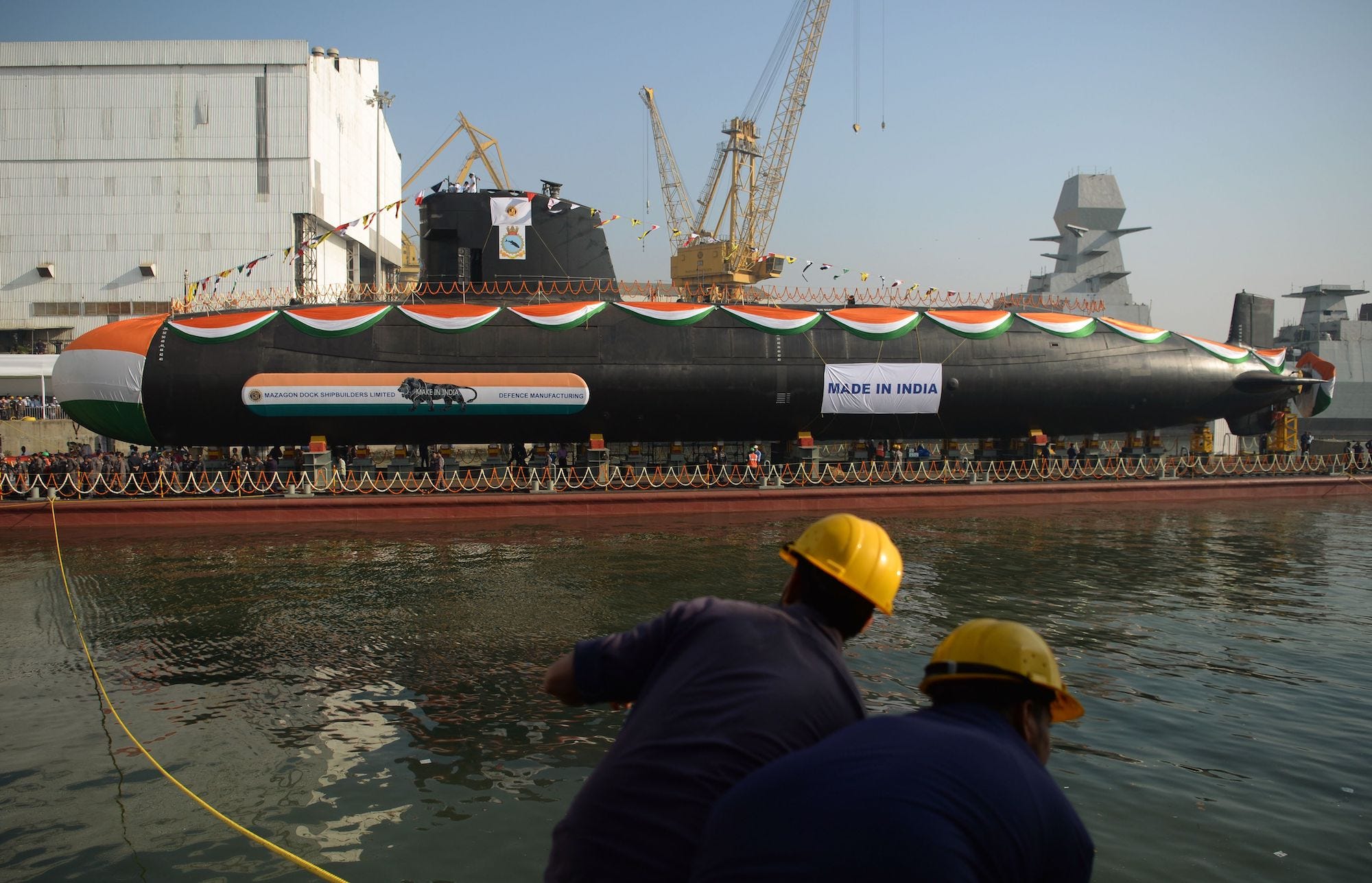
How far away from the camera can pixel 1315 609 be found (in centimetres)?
1225

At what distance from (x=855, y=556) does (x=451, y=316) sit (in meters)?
21.4

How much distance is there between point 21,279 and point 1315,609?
2418 inches

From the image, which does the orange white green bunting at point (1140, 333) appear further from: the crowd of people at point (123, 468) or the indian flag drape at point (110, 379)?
the indian flag drape at point (110, 379)

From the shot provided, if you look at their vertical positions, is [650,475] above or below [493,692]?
above

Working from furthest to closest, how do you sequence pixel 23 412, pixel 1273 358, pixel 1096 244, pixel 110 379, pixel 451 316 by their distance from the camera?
pixel 1096 244
pixel 23 412
pixel 1273 358
pixel 451 316
pixel 110 379

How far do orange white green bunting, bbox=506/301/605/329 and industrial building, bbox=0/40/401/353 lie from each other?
32317 millimetres

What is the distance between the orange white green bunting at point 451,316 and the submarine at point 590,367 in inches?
2.4

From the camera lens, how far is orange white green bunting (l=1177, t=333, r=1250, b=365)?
27016 millimetres

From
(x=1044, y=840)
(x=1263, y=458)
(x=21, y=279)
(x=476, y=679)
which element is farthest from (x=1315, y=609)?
(x=21, y=279)

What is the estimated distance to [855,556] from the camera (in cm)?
268

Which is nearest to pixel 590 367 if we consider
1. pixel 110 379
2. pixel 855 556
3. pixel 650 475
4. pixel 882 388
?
pixel 650 475

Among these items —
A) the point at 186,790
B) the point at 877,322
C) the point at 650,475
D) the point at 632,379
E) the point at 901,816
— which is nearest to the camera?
the point at 901,816

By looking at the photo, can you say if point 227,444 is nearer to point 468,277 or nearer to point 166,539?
point 166,539

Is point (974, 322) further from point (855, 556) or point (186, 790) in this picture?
point (855, 556)
